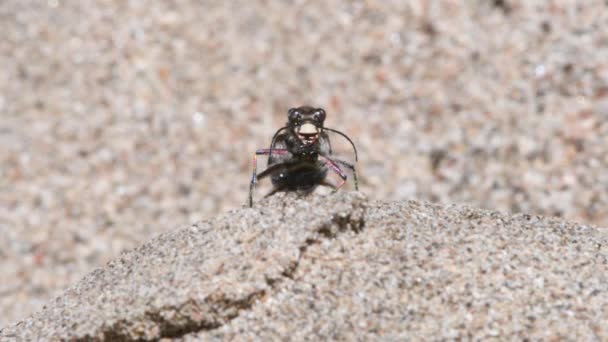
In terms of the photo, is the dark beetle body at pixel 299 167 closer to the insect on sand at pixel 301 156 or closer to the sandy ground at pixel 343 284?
the insect on sand at pixel 301 156

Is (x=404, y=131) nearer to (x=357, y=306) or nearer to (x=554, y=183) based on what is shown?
(x=554, y=183)

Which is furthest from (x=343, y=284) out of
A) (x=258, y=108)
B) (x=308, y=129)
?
(x=258, y=108)

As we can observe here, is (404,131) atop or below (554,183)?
atop

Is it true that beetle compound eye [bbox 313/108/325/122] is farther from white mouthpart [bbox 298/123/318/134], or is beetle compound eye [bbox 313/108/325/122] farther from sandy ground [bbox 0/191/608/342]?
sandy ground [bbox 0/191/608/342]

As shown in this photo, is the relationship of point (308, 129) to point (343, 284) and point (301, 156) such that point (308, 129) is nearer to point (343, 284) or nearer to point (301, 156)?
point (301, 156)

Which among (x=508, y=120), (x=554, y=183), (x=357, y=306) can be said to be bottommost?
(x=357, y=306)

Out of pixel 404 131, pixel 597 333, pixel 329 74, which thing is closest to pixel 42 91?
pixel 329 74

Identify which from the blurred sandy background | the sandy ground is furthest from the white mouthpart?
the blurred sandy background

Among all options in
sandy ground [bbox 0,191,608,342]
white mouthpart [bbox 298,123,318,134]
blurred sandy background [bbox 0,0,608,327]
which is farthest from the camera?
blurred sandy background [bbox 0,0,608,327]
